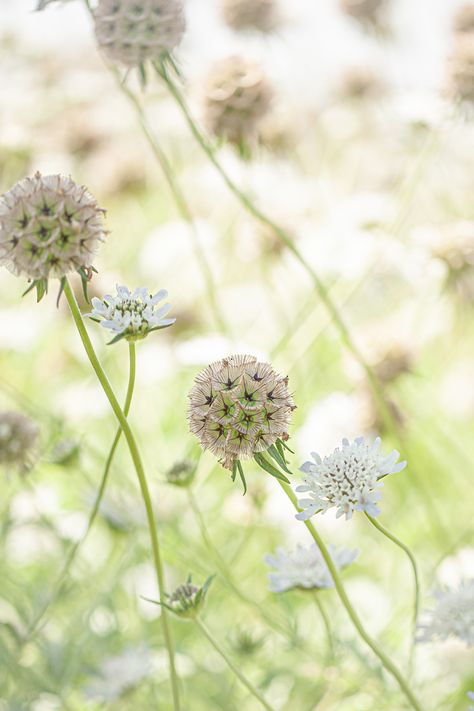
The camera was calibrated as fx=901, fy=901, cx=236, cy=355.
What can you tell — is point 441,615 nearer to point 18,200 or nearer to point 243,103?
point 18,200

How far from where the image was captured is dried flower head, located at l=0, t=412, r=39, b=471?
1105mm

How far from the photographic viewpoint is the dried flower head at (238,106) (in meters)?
1.41

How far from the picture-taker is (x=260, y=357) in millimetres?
1304

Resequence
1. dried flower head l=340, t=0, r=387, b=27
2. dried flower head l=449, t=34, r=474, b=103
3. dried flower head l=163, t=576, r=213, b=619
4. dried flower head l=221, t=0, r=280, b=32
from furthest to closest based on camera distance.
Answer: dried flower head l=340, t=0, r=387, b=27 < dried flower head l=221, t=0, r=280, b=32 < dried flower head l=449, t=34, r=474, b=103 < dried flower head l=163, t=576, r=213, b=619

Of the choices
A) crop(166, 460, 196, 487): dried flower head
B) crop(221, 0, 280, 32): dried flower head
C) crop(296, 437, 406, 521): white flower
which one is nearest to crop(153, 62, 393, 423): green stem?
crop(166, 460, 196, 487): dried flower head

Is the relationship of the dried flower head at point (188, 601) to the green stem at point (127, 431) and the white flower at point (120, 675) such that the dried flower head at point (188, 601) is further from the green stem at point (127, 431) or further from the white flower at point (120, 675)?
the white flower at point (120, 675)

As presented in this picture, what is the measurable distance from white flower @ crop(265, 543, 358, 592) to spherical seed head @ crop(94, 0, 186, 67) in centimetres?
60

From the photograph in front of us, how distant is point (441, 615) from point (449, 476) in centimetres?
81

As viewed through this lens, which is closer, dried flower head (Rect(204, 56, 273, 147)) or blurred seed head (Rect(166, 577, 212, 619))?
blurred seed head (Rect(166, 577, 212, 619))

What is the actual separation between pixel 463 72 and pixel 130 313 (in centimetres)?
88

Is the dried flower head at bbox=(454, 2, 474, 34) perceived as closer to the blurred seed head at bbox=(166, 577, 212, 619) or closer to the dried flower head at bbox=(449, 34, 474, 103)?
the dried flower head at bbox=(449, 34, 474, 103)

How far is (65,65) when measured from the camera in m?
2.81

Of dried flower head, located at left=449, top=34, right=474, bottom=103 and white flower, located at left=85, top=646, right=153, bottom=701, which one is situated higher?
dried flower head, located at left=449, top=34, right=474, bottom=103

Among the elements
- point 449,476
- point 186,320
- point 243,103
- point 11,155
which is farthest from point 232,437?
point 11,155
